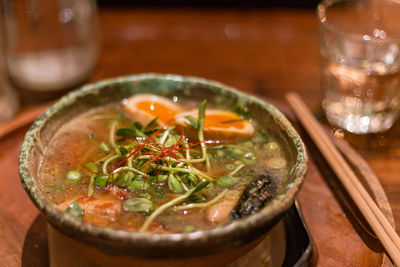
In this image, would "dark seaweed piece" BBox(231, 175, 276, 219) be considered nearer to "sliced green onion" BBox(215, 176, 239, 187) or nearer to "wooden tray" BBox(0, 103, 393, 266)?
"sliced green onion" BBox(215, 176, 239, 187)

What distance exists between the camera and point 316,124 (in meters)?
1.96

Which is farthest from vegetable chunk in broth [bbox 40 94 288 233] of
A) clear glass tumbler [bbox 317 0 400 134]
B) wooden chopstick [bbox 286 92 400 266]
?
clear glass tumbler [bbox 317 0 400 134]

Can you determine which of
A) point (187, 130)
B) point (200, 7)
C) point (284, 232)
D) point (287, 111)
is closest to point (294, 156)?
point (284, 232)

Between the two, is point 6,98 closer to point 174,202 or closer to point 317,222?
point 174,202

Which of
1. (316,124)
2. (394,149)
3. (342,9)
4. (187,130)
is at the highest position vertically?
(342,9)

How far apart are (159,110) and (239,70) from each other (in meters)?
1.13

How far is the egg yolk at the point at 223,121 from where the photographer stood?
170cm

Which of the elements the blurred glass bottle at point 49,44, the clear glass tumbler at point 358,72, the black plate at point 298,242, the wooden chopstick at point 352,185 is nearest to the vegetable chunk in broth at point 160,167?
the black plate at point 298,242

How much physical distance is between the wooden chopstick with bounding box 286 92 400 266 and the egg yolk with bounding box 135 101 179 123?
0.62m

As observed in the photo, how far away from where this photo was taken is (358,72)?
2369 mm

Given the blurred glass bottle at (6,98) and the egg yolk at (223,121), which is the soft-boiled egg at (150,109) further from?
the blurred glass bottle at (6,98)

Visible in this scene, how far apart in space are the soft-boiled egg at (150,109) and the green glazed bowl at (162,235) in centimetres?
9

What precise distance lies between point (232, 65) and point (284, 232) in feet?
4.98

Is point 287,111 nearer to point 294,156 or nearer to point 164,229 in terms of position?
point 294,156
